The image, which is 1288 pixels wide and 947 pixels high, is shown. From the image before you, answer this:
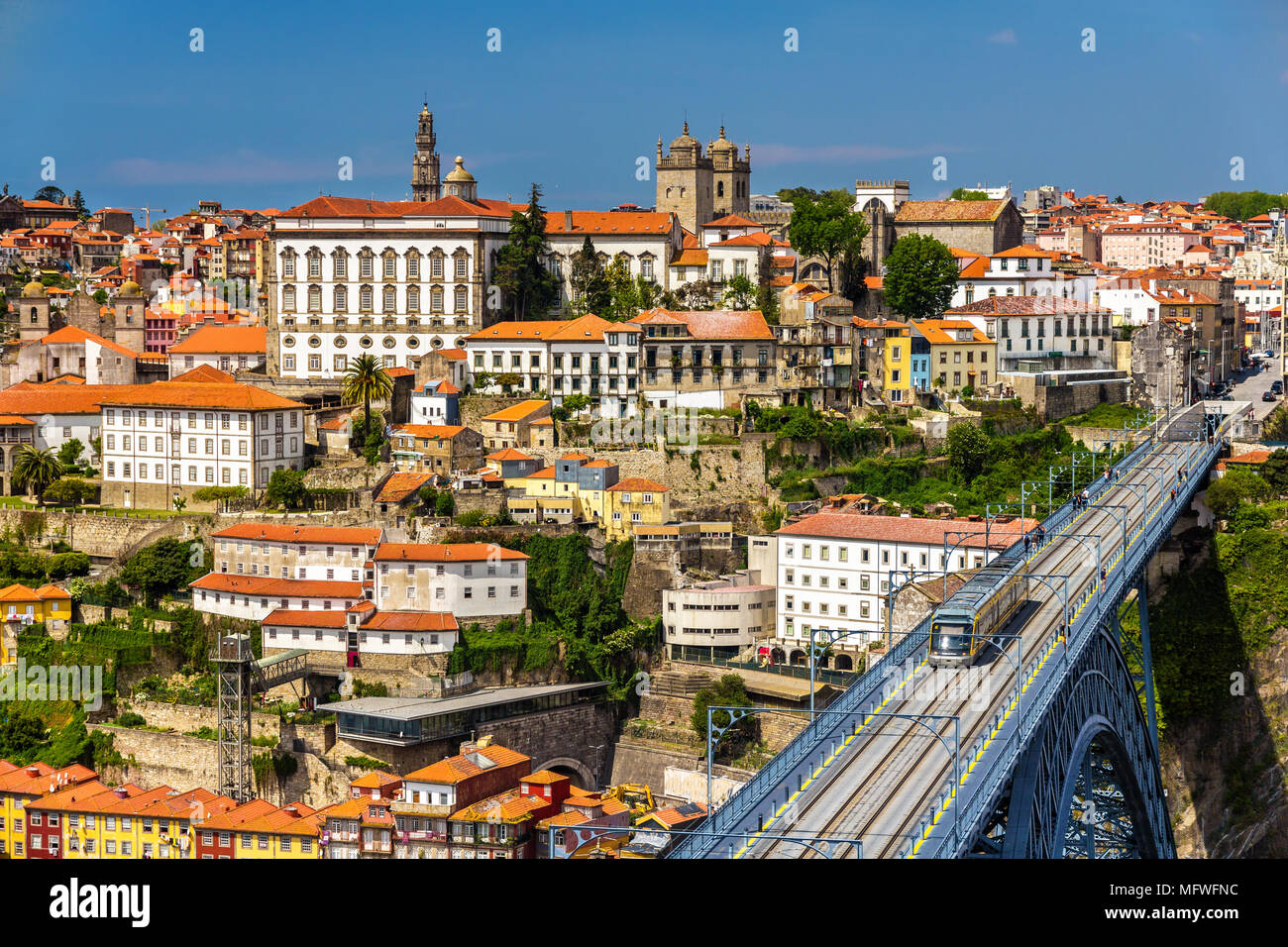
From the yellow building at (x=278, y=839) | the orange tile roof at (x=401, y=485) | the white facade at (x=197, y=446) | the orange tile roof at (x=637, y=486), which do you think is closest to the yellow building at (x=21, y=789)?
the yellow building at (x=278, y=839)

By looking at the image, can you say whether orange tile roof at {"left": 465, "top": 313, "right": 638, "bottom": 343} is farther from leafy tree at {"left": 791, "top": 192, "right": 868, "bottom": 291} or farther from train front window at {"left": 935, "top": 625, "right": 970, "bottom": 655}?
train front window at {"left": 935, "top": 625, "right": 970, "bottom": 655}

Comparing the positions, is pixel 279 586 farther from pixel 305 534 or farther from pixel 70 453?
pixel 70 453

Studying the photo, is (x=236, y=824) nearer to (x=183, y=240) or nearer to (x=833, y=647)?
(x=833, y=647)

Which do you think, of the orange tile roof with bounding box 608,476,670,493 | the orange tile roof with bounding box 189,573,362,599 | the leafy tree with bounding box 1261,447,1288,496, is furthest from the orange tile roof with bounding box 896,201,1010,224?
the orange tile roof with bounding box 189,573,362,599

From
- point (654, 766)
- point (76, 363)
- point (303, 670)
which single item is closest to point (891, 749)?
point (654, 766)

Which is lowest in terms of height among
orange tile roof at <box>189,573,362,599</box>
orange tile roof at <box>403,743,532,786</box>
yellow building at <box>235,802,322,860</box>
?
yellow building at <box>235,802,322,860</box>

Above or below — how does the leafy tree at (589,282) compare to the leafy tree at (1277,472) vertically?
above

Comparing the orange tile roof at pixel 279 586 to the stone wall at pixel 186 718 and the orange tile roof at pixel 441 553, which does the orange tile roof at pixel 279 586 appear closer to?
the orange tile roof at pixel 441 553
